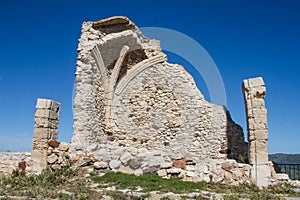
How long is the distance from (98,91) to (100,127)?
4.35ft

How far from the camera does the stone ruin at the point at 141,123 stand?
8719 mm

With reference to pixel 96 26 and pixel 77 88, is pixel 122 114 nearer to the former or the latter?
pixel 77 88

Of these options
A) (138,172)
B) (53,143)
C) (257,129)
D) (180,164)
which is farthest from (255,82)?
(53,143)

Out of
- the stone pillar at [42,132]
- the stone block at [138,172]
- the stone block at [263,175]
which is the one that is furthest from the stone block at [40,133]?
the stone block at [263,175]

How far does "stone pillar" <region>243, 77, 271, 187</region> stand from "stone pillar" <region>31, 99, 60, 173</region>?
585 cm

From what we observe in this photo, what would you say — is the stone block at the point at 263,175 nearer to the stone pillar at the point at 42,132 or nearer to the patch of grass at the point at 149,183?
the patch of grass at the point at 149,183

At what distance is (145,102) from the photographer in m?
12.9

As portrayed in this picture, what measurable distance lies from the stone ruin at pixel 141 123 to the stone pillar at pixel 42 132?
28mm

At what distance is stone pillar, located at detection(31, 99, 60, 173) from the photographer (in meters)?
9.04

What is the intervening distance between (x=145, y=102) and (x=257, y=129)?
17.5ft

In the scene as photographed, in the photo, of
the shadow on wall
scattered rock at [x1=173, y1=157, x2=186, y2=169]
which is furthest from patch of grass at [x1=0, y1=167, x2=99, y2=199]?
the shadow on wall

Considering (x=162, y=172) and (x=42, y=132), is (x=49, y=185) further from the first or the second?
(x=162, y=172)

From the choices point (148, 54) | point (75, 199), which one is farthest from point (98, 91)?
point (75, 199)

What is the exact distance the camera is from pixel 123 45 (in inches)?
491
